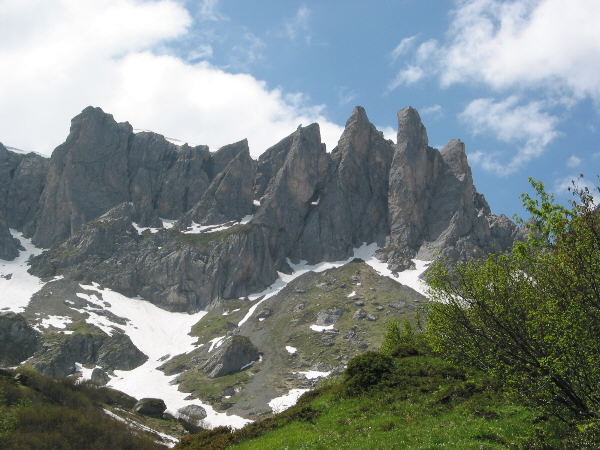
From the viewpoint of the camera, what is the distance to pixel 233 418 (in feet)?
390

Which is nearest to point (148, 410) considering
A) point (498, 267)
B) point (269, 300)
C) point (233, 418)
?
point (233, 418)

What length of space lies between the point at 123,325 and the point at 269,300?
58002 mm

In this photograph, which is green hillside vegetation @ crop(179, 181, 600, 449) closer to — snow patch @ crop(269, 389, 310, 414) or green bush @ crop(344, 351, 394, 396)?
green bush @ crop(344, 351, 394, 396)

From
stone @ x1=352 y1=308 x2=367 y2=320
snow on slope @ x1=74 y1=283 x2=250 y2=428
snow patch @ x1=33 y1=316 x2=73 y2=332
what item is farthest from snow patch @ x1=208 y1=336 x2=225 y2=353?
snow patch @ x1=33 y1=316 x2=73 y2=332

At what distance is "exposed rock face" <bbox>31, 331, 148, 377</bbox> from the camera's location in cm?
15350

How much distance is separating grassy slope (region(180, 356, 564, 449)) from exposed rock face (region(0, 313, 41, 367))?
150 meters

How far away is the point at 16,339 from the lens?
6265 inches

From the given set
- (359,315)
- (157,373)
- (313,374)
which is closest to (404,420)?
(313,374)

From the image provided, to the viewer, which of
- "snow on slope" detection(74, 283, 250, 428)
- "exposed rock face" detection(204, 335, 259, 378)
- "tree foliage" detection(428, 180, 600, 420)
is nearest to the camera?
"tree foliage" detection(428, 180, 600, 420)

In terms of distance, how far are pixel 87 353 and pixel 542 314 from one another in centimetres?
17248

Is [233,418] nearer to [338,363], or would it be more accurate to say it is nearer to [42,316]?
[338,363]

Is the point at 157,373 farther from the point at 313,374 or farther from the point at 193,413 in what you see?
the point at 313,374

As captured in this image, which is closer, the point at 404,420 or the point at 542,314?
the point at 542,314

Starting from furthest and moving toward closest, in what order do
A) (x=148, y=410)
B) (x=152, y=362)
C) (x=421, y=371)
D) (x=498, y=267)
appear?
(x=152, y=362)
(x=148, y=410)
(x=421, y=371)
(x=498, y=267)
